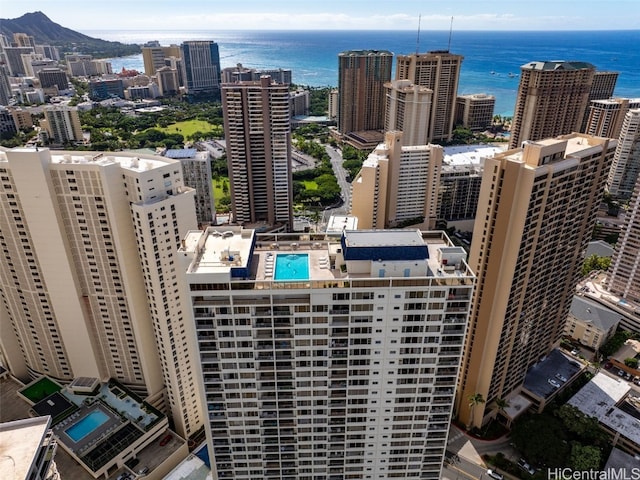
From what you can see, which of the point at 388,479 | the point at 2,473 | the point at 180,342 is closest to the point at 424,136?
the point at 180,342

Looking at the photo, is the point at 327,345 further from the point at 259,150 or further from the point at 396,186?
the point at 396,186

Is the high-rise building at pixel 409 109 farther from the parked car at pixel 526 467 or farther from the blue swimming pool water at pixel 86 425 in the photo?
the blue swimming pool water at pixel 86 425

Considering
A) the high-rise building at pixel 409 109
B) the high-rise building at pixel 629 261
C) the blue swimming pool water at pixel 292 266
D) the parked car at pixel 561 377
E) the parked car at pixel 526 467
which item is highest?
the blue swimming pool water at pixel 292 266

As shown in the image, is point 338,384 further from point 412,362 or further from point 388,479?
point 388,479

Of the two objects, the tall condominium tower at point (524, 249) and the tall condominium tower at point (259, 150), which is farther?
the tall condominium tower at point (259, 150)

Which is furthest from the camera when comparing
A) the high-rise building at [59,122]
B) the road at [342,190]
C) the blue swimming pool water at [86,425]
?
the high-rise building at [59,122]

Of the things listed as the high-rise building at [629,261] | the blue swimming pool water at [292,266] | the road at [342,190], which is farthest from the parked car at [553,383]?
the road at [342,190]

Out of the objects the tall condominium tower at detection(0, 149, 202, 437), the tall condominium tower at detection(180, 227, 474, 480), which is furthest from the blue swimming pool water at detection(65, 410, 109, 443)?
the tall condominium tower at detection(180, 227, 474, 480)
